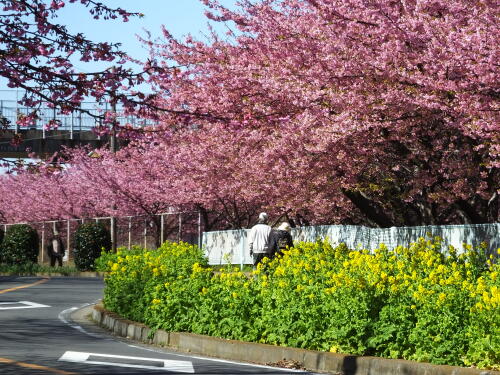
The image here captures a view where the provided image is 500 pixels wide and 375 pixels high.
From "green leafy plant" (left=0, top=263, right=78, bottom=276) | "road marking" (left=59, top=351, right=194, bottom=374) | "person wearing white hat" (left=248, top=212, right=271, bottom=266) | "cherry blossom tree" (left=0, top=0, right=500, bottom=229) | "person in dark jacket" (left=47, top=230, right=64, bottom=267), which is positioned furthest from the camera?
"person in dark jacket" (left=47, top=230, right=64, bottom=267)

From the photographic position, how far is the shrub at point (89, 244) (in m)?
42.7

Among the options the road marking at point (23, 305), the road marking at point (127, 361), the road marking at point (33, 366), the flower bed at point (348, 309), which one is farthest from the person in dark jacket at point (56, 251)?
the road marking at point (33, 366)

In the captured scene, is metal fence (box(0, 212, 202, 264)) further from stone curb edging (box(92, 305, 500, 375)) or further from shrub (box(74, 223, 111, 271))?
stone curb edging (box(92, 305, 500, 375))

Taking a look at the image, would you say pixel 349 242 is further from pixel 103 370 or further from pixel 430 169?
pixel 103 370

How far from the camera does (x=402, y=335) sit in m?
11.2

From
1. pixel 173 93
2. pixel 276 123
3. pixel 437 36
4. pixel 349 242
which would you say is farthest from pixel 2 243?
pixel 437 36

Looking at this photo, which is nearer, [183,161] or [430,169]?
[430,169]

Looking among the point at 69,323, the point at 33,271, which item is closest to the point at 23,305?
the point at 69,323

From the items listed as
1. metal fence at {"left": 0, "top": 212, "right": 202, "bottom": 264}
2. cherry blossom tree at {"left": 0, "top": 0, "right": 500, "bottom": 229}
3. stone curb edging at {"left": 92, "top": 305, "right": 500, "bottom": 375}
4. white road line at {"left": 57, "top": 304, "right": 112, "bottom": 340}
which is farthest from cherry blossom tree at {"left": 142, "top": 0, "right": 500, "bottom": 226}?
metal fence at {"left": 0, "top": 212, "right": 202, "bottom": 264}

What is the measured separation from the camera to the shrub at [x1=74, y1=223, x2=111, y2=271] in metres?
42.7

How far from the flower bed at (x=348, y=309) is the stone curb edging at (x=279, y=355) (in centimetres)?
22

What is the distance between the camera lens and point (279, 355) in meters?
12.2

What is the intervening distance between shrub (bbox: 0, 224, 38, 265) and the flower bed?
33418mm

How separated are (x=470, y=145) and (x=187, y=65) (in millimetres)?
8737
